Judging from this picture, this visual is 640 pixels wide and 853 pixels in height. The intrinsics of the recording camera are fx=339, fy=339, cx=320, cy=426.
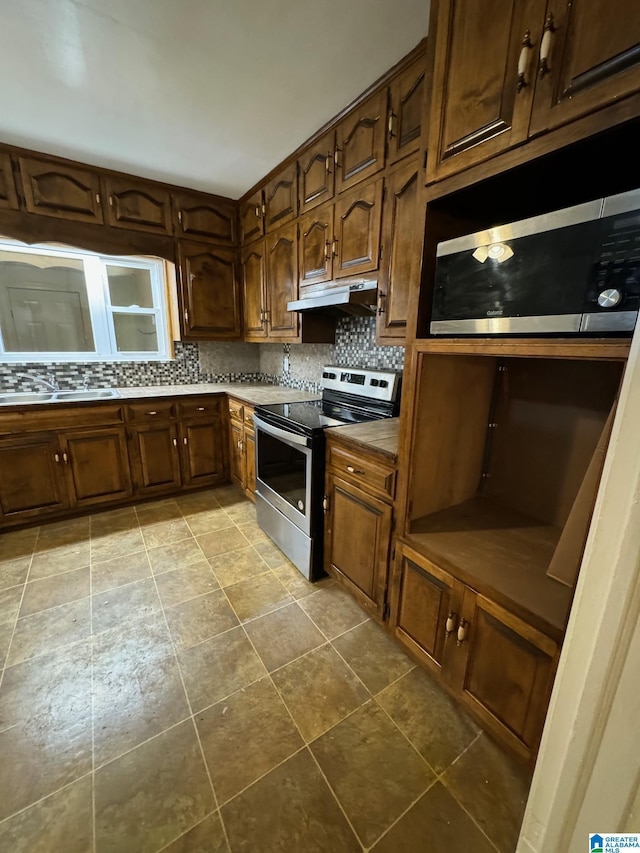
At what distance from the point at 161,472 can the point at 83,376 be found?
1.03 meters

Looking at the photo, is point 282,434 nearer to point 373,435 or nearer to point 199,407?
point 373,435

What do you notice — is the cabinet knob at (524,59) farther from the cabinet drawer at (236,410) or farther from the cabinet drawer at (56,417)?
the cabinet drawer at (56,417)

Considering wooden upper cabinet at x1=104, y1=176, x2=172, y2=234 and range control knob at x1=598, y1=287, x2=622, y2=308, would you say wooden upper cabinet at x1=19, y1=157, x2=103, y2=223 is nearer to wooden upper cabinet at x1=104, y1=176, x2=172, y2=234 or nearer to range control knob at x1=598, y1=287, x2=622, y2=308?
wooden upper cabinet at x1=104, y1=176, x2=172, y2=234

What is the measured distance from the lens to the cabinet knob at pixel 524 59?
817 mm

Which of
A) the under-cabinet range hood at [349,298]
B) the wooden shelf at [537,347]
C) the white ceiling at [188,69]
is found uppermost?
the white ceiling at [188,69]

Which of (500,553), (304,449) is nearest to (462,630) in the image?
(500,553)

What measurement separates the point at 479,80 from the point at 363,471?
1.33 metres

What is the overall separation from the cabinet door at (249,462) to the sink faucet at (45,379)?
5.22 ft

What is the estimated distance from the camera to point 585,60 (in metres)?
0.74

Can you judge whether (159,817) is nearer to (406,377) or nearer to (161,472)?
(406,377)

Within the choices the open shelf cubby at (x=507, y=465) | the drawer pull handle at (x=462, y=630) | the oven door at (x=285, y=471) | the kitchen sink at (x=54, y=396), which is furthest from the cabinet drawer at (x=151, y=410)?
the drawer pull handle at (x=462, y=630)

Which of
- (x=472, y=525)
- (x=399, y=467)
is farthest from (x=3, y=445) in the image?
(x=472, y=525)

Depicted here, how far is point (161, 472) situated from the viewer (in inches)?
112

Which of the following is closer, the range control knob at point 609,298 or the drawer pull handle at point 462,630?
the range control knob at point 609,298
